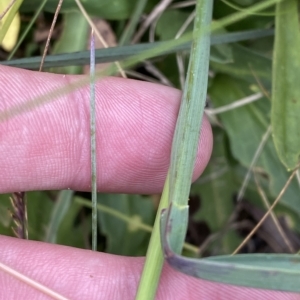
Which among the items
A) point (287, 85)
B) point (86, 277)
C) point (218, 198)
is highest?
point (287, 85)

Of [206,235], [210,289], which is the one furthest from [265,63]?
[206,235]

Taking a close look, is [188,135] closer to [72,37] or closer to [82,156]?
[82,156]

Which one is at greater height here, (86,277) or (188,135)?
(188,135)

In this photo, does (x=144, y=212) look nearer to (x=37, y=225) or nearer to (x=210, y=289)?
(x=37, y=225)

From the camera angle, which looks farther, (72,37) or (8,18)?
(72,37)

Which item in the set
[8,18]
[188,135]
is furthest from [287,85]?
[8,18]

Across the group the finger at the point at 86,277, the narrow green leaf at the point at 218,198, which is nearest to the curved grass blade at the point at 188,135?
the finger at the point at 86,277

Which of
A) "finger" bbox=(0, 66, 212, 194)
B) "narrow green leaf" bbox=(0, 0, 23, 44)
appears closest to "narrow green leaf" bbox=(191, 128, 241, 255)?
"finger" bbox=(0, 66, 212, 194)

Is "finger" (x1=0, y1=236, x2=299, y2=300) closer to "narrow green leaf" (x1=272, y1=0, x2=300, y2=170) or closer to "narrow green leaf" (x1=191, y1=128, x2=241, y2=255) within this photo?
"narrow green leaf" (x1=272, y1=0, x2=300, y2=170)
